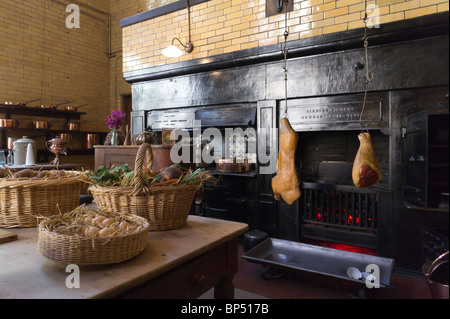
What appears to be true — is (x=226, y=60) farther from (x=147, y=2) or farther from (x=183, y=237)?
(x=147, y=2)

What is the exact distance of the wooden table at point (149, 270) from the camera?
76cm

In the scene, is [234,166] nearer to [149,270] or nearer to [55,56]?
[149,270]

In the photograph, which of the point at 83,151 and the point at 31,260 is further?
the point at 83,151

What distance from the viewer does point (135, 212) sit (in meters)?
1.16

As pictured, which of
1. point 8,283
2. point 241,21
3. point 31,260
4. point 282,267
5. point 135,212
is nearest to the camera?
point 8,283

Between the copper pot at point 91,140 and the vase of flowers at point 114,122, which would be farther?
the copper pot at point 91,140

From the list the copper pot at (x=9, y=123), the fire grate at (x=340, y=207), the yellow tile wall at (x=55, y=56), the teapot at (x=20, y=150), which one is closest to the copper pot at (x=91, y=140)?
the yellow tile wall at (x=55, y=56)

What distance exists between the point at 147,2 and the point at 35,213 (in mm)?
6738

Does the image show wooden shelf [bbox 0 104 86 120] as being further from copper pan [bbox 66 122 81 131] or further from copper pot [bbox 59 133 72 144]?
copper pot [bbox 59 133 72 144]

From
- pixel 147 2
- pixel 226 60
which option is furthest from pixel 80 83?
pixel 226 60

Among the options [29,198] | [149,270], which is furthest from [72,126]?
[149,270]

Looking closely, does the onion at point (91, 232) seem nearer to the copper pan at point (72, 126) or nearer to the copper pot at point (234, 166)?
the copper pot at point (234, 166)

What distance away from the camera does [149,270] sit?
34.0 inches

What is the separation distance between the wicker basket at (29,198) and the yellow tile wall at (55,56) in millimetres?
5807
